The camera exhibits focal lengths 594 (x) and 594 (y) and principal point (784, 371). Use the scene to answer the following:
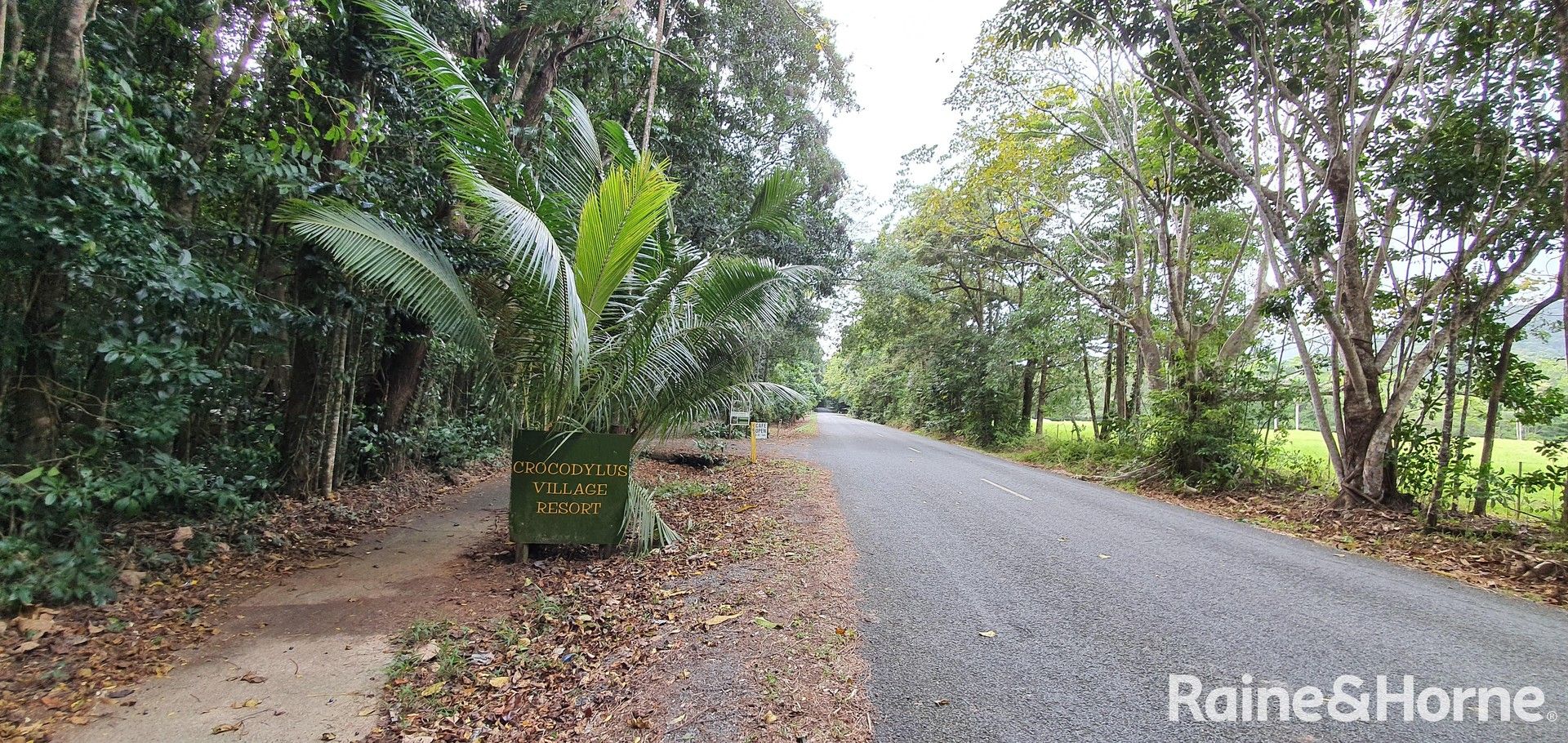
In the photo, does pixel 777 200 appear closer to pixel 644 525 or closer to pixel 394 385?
pixel 644 525

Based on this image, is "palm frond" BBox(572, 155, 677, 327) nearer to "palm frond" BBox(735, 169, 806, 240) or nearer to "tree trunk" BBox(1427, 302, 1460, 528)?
"palm frond" BBox(735, 169, 806, 240)

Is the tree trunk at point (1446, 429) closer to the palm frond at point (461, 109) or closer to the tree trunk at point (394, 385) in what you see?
the palm frond at point (461, 109)

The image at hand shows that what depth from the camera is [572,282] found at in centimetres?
410

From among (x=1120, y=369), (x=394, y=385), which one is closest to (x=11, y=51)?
(x=394, y=385)

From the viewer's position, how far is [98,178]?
345 centimetres

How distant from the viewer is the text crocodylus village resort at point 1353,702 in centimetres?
254

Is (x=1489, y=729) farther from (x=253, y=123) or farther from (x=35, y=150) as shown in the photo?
(x=253, y=123)

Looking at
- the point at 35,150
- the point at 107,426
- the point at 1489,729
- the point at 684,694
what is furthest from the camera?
the point at 107,426

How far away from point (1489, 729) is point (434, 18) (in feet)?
32.0

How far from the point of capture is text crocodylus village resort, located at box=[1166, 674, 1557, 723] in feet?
8.33

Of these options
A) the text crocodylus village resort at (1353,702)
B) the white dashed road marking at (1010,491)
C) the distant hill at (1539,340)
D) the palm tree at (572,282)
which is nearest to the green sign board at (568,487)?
the palm tree at (572,282)

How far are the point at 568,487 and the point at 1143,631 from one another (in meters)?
4.17

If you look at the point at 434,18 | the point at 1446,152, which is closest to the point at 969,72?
the point at 1446,152

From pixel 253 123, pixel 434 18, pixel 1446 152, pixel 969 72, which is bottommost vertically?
pixel 253 123
